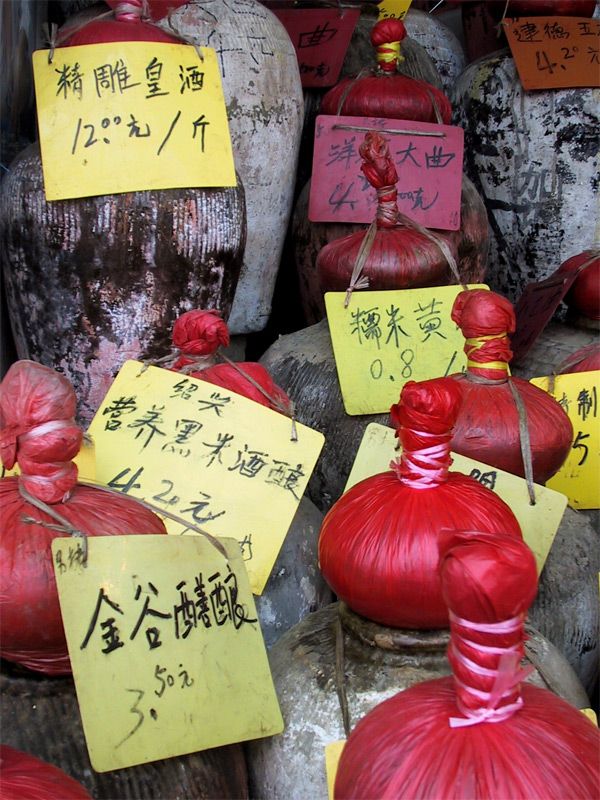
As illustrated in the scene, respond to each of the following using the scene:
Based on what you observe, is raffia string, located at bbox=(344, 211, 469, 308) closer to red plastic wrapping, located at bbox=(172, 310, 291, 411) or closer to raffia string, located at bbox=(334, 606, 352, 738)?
red plastic wrapping, located at bbox=(172, 310, 291, 411)

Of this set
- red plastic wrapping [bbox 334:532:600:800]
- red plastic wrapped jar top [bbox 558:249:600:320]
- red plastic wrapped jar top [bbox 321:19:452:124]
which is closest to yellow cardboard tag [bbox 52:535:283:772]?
red plastic wrapping [bbox 334:532:600:800]

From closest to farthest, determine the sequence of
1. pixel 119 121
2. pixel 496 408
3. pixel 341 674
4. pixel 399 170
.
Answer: pixel 341 674 → pixel 496 408 → pixel 119 121 → pixel 399 170

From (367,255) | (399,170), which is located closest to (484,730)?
(367,255)

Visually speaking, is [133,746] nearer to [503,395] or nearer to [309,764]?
[309,764]

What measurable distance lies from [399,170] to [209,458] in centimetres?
88

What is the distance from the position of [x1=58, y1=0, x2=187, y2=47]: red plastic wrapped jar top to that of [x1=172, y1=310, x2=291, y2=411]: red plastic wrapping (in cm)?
46

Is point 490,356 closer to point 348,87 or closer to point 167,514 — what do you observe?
point 167,514

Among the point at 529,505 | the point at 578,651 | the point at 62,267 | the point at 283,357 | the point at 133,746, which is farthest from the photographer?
the point at 283,357

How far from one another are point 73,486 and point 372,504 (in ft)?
0.92

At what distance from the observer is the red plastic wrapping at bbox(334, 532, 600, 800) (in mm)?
610

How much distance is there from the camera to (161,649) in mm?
872

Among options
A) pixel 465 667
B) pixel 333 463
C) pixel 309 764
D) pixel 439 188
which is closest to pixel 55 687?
pixel 309 764

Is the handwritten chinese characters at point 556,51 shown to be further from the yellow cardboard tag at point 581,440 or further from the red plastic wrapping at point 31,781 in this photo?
the red plastic wrapping at point 31,781

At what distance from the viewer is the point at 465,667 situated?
63cm
